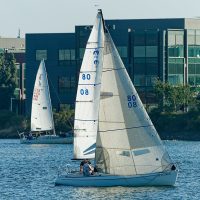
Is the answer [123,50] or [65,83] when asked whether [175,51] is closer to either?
[123,50]

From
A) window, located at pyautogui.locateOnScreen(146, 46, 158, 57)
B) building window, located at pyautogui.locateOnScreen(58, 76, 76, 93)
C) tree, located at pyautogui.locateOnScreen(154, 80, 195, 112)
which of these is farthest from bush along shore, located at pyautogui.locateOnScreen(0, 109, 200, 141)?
window, located at pyautogui.locateOnScreen(146, 46, 158, 57)

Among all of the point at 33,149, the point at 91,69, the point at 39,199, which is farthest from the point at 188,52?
the point at 39,199

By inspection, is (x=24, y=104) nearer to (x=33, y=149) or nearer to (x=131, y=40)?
(x=131, y=40)

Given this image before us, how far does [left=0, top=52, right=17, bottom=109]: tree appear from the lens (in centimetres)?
Result: 17925

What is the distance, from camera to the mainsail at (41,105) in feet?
427

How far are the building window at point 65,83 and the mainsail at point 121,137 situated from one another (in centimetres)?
9798

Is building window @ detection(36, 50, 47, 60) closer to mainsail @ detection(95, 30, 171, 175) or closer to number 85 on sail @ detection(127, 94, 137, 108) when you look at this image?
number 85 on sail @ detection(127, 94, 137, 108)

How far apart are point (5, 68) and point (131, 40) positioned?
33.0 m

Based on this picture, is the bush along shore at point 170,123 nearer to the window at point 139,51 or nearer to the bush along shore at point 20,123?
the bush along shore at point 20,123

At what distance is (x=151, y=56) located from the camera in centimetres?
15812

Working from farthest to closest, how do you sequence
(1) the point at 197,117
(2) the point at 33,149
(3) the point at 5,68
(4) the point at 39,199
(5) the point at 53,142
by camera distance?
(3) the point at 5,68, (1) the point at 197,117, (5) the point at 53,142, (2) the point at 33,149, (4) the point at 39,199

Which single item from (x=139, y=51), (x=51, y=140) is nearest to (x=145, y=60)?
(x=139, y=51)

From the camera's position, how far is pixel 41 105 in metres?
132

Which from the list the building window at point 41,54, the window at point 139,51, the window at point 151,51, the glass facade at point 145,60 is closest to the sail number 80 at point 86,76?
the glass facade at point 145,60
